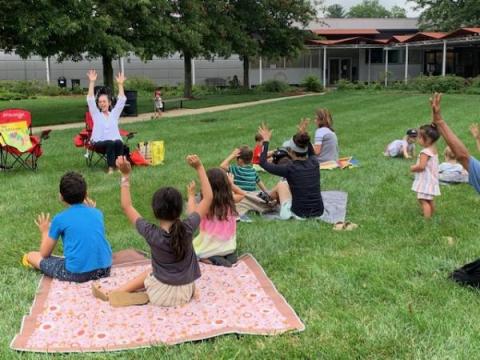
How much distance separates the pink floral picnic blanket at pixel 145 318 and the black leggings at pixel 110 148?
493 centimetres

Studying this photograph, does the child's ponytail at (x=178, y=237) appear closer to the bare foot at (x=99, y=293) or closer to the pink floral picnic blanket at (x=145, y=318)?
the pink floral picnic blanket at (x=145, y=318)

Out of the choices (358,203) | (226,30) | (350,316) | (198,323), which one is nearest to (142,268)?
(198,323)

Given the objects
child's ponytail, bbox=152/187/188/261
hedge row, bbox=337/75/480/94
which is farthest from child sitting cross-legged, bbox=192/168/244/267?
hedge row, bbox=337/75/480/94

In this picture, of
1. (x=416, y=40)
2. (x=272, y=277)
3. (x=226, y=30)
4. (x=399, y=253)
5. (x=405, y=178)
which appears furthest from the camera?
(x=416, y=40)

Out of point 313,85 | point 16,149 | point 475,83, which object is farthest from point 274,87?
point 16,149

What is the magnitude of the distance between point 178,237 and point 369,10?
117 m

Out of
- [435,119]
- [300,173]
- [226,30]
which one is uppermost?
[226,30]

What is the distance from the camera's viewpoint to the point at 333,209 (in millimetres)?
6859

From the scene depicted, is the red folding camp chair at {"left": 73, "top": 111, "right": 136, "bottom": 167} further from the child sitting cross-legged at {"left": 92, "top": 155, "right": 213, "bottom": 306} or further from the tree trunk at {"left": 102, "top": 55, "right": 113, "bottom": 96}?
the tree trunk at {"left": 102, "top": 55, "right": 113, "bottom": 96}

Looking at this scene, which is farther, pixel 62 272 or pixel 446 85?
pixel 446 85

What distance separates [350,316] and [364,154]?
7.34 m

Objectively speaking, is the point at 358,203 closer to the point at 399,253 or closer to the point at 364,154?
the point at 399,253

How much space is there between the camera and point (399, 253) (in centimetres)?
521

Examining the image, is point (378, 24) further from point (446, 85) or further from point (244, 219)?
point (244, 219)
